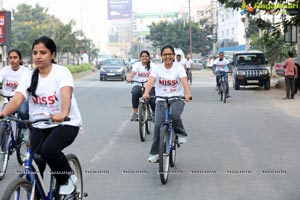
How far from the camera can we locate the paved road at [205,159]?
21.2 feet

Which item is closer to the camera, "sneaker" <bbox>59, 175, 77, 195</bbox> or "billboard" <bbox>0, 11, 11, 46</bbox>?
"sneaker" <bbox>59, 175, 77, 195</bbox>

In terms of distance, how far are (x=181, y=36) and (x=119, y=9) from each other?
12323 millimetres

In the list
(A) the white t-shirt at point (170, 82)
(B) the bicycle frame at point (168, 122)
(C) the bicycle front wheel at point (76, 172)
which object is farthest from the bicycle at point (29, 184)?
(A) the white t-shirt at point (170, 82)

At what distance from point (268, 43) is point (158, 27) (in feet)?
180

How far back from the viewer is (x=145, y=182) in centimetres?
692

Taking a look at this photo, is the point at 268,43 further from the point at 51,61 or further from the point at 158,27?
the point at 158,27

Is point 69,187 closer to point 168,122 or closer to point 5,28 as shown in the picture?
point 168,122

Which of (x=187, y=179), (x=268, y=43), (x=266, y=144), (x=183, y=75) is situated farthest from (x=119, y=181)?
(x=268, y=43)

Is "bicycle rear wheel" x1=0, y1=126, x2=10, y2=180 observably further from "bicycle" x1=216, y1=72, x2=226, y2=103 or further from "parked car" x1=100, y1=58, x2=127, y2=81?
"parked car" x1=100, y1=58, x2=127, y2=81

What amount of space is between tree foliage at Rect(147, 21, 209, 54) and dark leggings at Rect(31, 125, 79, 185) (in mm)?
70713

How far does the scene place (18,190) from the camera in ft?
13.5

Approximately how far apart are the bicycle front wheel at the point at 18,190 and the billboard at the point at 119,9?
206 ft

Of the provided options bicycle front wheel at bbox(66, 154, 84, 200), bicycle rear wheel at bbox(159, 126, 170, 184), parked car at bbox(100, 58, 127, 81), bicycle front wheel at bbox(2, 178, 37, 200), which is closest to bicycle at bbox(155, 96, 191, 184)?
bicycle rear wheel at bbox(159, 126, 170, 184)

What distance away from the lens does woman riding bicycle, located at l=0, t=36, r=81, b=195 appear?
4645 mm
